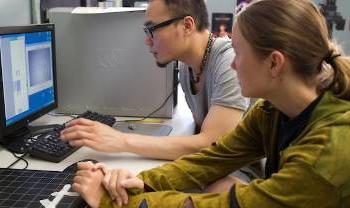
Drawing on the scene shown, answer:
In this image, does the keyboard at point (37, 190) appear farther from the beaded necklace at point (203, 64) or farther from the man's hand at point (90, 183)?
the beaded necklace at point (203, 64)

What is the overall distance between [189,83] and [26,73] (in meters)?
0.61

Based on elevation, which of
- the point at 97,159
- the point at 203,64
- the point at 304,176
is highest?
the point at 203,64

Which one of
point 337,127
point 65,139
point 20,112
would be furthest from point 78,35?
point 337,127

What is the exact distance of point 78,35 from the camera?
1.71 metres

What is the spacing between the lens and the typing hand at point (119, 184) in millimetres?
951

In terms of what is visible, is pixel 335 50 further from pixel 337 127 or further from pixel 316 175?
pixel 316 175

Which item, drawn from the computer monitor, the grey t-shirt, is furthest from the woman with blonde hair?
the computer monitor

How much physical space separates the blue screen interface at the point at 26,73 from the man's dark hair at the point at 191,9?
46 centimetres

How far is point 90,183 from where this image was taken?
3.12ft

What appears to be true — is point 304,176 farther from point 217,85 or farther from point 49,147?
point 49,147

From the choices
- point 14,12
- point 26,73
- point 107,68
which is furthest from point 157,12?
point 14,12

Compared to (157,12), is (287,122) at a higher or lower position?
lower

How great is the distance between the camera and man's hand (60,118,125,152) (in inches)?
48.0

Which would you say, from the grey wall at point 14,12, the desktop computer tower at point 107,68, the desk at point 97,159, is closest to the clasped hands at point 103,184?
the desk at point 97,159
